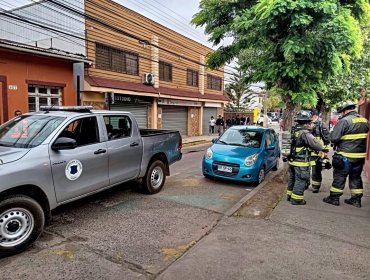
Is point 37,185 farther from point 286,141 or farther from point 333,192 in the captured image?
point 333,192

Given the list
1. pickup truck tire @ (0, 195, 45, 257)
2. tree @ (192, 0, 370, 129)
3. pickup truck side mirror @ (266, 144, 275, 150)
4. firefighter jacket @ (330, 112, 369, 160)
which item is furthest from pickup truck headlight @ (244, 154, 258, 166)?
pickup truck tire @ (0, 195, 45, 257)

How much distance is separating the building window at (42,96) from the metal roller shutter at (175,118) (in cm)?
880

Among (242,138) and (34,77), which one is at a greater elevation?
(34,77)

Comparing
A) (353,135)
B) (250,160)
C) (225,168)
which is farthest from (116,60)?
(353,135)

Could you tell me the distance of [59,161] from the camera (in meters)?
4.27

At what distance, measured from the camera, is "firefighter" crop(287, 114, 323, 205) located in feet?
18.6

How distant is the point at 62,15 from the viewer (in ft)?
48.1

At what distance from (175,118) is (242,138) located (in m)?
14.8

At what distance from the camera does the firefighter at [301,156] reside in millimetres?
5657

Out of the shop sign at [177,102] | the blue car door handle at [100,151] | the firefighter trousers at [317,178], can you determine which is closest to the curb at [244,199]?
the firefighter trousers at [317,178]

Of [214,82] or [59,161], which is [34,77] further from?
[214,82]

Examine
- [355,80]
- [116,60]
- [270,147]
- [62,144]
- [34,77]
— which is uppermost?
[116,60]

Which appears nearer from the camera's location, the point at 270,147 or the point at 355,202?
the point at 355,202

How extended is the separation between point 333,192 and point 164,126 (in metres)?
16.5
